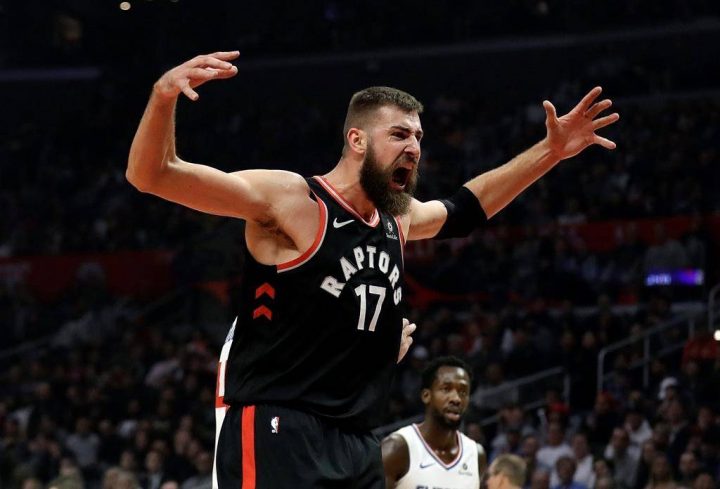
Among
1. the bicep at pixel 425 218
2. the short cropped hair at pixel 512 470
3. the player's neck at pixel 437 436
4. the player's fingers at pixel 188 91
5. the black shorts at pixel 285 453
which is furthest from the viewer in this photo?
the player's neck at pixel 437 436

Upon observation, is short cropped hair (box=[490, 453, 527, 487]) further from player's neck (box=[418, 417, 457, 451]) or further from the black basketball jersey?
the black basketball jersey

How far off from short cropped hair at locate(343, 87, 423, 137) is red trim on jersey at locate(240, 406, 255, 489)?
1137 mm

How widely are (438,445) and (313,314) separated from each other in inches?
132

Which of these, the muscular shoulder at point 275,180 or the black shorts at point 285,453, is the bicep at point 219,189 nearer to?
the muscular shoulder at point 275,180

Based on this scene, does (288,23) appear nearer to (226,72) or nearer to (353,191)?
(353,191)

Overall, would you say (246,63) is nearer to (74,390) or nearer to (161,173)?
(74,390)

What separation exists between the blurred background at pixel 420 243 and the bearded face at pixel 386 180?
17.2ft

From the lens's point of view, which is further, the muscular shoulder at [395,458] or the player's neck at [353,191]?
the muscular shoulder at [395,458]

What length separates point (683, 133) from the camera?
18609mm

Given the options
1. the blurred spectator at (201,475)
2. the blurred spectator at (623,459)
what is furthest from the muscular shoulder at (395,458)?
the blurred spectator at (201,475)

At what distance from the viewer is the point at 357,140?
464 centimetres

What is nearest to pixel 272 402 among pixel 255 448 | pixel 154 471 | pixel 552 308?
pixel 255 448

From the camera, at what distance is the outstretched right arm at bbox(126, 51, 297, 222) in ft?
12.9

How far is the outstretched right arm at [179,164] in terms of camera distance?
3932mm
